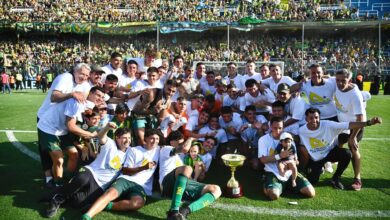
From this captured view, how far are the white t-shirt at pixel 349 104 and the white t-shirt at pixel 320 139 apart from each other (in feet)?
1.28

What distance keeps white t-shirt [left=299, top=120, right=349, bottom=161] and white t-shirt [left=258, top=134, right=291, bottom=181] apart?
64 centimetres

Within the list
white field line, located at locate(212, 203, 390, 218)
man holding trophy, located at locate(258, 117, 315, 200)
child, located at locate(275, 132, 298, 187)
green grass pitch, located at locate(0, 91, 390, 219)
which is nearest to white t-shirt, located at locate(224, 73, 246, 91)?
green grass pitch, located at locate(0, 91, 390, 219)

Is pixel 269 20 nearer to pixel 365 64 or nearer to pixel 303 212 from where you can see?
pixel 365 64

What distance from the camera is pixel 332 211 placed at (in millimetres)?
4605

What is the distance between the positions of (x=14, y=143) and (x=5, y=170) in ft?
7.28

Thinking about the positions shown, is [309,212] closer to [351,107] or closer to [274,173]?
[274,173]

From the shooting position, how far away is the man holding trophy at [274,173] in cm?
501

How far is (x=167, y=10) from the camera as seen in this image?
121ft

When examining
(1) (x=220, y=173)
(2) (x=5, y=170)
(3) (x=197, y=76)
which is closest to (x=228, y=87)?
(3) (x=197, y=76)

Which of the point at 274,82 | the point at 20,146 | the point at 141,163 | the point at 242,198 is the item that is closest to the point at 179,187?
the point at 141,163

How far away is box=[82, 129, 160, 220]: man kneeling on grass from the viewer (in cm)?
448

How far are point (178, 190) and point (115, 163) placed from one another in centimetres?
107

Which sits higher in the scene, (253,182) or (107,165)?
(107,165)

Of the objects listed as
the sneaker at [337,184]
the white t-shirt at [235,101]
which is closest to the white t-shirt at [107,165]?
the white t-shirt at [235,101]
